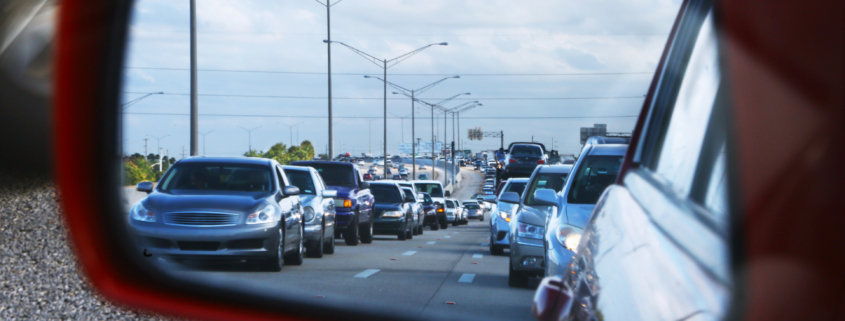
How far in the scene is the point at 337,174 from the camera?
19219 mm

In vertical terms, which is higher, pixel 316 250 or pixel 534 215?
pixel 534 215

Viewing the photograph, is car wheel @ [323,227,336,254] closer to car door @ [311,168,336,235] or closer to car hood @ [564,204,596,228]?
car door @ [311,168,336,235]

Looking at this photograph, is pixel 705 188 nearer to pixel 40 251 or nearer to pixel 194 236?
pixel 194 236

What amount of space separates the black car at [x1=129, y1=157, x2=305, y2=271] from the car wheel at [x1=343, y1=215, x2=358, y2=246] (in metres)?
7.76

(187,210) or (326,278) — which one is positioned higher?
(187,210)

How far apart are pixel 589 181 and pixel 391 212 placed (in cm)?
1836

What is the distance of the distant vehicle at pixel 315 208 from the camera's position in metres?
14.4

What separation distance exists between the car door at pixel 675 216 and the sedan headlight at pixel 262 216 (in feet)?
23.0

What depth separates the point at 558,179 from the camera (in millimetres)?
10352

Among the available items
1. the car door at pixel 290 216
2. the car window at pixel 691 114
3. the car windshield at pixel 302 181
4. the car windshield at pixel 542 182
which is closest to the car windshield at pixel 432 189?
the car windshield at pixel 302 181

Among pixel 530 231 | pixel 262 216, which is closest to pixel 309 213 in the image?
pixel 530 231

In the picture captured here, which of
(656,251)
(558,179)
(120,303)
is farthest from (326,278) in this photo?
(656,251)

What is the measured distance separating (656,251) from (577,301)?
0.53 metres

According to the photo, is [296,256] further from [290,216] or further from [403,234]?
[403,234]
